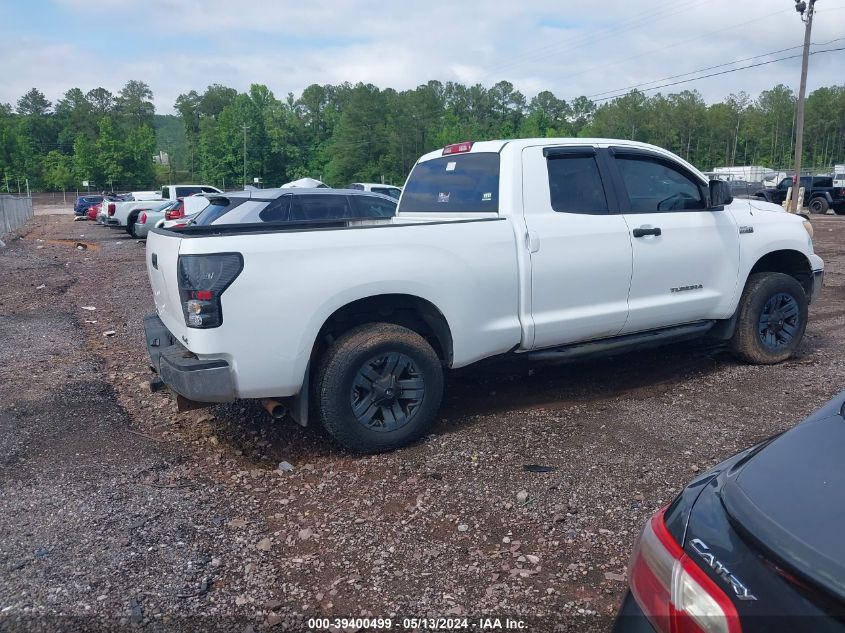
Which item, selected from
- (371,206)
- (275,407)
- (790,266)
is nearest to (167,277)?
(275,407)

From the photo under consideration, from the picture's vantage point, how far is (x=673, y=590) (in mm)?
1736

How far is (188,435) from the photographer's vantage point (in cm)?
505

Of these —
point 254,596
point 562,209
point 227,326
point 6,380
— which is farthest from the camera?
point 6,380

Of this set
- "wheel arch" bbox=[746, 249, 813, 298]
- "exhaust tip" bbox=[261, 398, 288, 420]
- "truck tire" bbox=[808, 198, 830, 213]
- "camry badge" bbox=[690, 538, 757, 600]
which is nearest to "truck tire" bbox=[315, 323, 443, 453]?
"exhaust tip" bbox=[261, 398, 288, 420]

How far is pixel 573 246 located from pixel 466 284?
937mm

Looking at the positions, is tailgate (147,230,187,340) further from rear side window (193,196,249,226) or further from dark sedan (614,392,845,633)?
rear side window (193,196,249,226)

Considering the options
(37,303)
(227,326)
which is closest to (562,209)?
(227,326)

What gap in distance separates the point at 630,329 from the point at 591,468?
1527 millimetres

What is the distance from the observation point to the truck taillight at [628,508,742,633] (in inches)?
63.0

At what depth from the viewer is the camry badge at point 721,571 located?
1.57 metres

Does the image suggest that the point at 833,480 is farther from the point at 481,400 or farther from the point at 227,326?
the point at 481,400

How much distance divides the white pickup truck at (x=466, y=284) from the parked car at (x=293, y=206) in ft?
18.1

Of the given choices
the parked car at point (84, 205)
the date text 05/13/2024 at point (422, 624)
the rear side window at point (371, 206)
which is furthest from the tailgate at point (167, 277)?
the parked car at point (84, 205)

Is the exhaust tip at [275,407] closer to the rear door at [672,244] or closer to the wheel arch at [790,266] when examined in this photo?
the rear door at [672,244]
